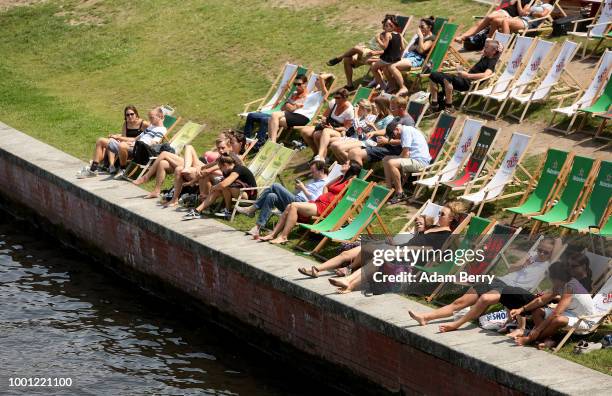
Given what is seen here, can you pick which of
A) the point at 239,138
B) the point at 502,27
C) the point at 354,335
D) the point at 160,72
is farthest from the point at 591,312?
the point at 160,72

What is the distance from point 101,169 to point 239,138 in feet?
8.17

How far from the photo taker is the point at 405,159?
55.9ft

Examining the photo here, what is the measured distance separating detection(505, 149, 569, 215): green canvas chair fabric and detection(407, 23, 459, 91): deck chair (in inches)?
214

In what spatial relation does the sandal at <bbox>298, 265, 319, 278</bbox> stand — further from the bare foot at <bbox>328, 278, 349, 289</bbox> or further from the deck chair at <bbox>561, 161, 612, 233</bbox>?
the deck chair at <bbox>561, 161, 612, 233</bbox>

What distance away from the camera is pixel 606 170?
48.0ft

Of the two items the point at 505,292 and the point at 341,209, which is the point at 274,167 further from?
the point at 505,292

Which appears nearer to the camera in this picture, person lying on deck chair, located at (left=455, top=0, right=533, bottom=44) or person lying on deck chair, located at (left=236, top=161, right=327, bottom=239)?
person lying on deck chair, located at (left=236, top=161, right=327, bottom=239)

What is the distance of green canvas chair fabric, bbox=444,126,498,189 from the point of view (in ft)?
54.7

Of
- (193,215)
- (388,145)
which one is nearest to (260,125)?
(388,145)


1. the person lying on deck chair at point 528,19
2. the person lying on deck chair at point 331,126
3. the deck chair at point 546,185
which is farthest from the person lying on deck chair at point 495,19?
the deck chair at point 546,185

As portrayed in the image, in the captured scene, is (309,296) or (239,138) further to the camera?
(239,138)

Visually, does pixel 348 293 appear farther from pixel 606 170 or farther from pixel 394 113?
pixel 394 113

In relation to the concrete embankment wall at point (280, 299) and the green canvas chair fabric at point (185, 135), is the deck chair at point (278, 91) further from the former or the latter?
the concrete embankment wall at point (280, 299)

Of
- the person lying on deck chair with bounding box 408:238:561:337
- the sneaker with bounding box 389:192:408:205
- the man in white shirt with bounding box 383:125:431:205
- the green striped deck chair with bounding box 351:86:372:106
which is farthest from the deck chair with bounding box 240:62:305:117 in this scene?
the person lying on deck chair with bounding box 408:238:561:337
